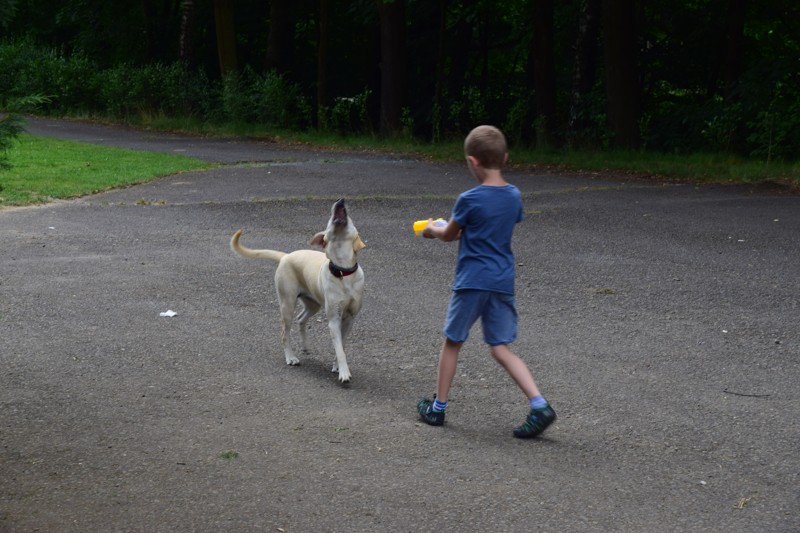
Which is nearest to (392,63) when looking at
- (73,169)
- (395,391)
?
(73,169)

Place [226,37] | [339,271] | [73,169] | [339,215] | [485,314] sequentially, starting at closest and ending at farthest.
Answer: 1. [485,314]
2. [339,215]
3. [339,271]
4. [73,169]
5. [226,37]

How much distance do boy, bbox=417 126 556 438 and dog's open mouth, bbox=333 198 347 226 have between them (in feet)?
2.71

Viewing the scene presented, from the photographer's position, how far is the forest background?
22.5m

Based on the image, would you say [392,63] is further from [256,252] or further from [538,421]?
[538,421]

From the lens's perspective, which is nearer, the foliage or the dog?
the foliage

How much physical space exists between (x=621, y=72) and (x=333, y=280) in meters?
16.6

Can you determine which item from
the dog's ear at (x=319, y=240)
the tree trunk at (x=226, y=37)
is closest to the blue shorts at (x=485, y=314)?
the dog's ear at (x=319, y=240)

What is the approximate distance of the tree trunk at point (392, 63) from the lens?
27.7m

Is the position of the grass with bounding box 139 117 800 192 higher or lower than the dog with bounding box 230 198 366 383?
lower

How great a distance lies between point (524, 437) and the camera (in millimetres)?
5668

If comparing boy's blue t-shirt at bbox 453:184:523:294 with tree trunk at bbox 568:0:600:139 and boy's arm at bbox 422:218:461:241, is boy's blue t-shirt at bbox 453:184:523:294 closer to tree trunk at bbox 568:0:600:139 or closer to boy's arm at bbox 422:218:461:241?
boy's arm at bbox 422:218:461:241

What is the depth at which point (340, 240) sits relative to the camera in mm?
6590

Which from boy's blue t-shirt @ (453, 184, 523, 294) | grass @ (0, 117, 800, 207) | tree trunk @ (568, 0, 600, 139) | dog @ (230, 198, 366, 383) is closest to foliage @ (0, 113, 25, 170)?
dog @ (230, 198, 366, 383)

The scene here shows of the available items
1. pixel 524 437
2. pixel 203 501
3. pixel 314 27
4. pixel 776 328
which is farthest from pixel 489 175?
pixel 314 27
